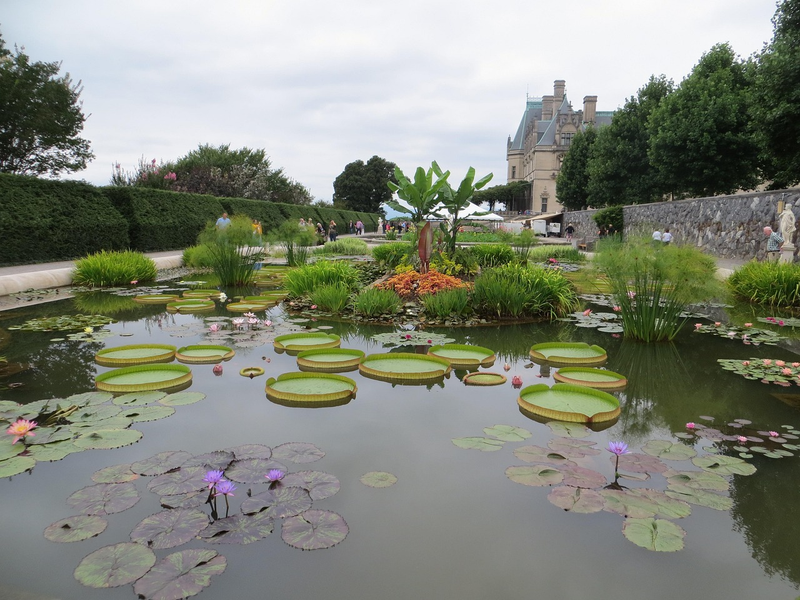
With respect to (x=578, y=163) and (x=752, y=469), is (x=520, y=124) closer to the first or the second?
(x=578, y=163)

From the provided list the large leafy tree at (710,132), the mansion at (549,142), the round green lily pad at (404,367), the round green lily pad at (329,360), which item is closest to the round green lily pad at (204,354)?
the round green lily pad at (329,360)

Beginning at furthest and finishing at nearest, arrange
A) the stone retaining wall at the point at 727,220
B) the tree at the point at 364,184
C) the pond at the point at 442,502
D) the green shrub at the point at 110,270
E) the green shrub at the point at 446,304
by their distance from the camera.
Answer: the tree at the point at 364,184 < the stone retaining wall at the point at 727,220 < the green shrub at the point at 110,270 < the green shrub at the point at 446,304 < the pond at the point at 442,502

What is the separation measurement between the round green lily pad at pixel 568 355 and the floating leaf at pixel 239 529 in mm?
3066

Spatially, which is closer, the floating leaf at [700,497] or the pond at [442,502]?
the pond at [442,502]

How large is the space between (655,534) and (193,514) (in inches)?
71.6

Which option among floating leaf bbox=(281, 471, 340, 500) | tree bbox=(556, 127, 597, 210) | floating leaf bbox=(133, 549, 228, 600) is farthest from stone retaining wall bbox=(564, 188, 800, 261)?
tree bbox=(556, 127, 597, 210)

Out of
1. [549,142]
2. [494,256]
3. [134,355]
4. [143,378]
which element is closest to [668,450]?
[143,378]

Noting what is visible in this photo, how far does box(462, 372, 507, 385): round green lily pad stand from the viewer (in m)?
3.88

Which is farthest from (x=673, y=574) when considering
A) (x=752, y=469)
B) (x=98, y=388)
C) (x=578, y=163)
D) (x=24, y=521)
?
(x=578, y=163)

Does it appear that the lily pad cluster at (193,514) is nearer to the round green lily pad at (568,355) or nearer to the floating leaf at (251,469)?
the floating leaf at (251,469)

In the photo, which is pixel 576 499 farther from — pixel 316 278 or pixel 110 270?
pixel 110 270

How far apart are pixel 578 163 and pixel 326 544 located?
3671 cm

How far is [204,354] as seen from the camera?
14.6ft

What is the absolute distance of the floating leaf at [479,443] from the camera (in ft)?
8.98
